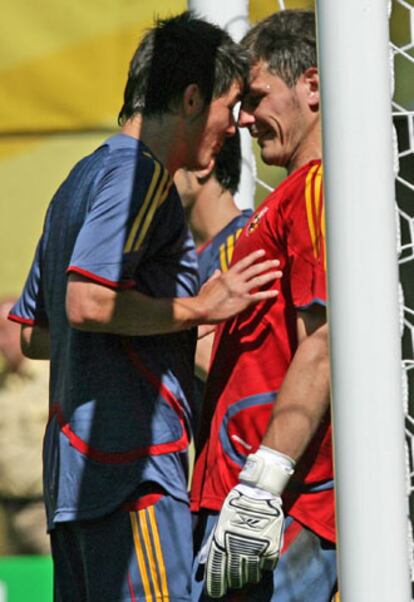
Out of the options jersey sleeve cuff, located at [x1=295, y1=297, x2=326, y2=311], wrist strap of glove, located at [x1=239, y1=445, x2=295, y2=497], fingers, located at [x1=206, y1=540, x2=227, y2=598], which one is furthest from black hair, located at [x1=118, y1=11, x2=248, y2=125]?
fingers, located at [x1=206, y1=540, x2=227, y2=598]

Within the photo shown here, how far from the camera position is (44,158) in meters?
3.80

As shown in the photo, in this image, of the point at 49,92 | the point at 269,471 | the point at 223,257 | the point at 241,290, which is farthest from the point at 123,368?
the point at 49,92

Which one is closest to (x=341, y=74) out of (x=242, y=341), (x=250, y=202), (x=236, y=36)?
(x=242, y=341)

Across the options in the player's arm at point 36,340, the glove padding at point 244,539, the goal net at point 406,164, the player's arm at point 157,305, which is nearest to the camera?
the glove padding at point 244,539

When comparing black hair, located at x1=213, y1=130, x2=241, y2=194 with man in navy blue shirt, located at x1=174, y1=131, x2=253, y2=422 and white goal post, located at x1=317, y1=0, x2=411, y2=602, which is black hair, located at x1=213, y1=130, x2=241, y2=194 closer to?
man in navy blue shirt, located at x1=174, y1=131, x2=253, y2=422

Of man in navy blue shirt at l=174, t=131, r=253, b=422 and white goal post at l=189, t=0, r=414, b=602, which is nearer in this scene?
white goal post at l=189, t=0, r=414, b=602

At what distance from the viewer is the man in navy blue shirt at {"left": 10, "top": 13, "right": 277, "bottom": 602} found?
92.0 inches

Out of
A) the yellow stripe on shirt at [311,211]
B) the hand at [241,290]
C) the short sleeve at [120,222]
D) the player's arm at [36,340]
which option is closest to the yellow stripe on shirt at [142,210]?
the short sleeve at [120,222]

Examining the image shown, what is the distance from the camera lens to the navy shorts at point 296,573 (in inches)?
89.3

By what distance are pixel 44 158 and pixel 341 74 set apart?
2082mm

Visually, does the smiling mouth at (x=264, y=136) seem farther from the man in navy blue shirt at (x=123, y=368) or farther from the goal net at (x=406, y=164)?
the goal net at (x=406, y=164)

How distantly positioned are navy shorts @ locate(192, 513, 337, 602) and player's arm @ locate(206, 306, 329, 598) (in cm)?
4

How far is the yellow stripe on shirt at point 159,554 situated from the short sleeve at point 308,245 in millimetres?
421

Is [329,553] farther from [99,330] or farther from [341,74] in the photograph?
[341,74]
